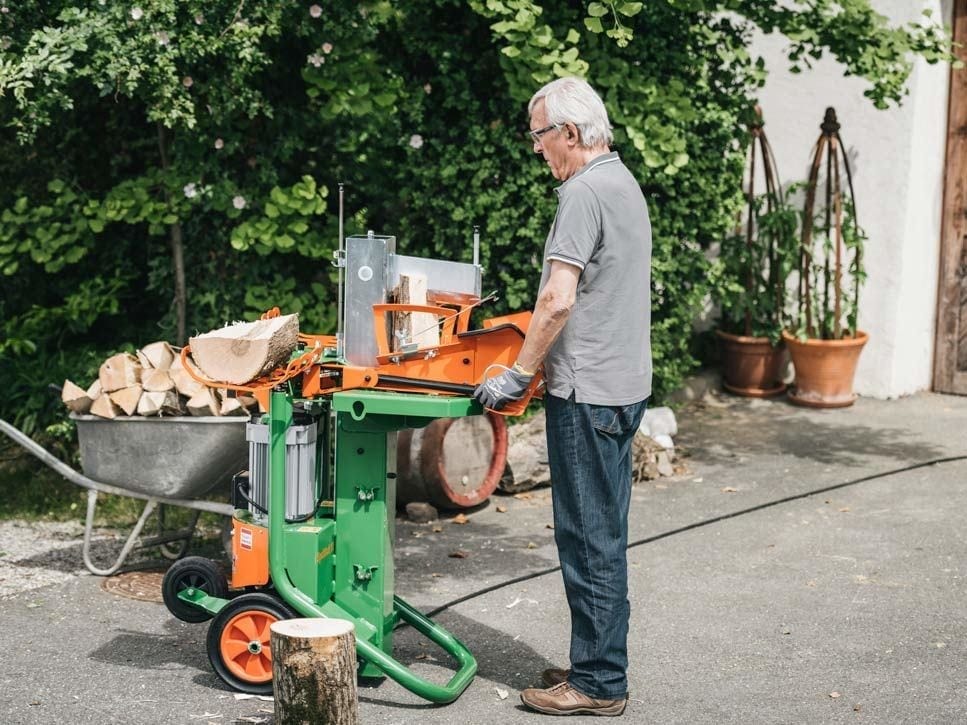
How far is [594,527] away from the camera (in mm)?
4301

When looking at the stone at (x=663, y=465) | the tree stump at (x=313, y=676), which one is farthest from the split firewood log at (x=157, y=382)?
the stone at (x=663, y=465)

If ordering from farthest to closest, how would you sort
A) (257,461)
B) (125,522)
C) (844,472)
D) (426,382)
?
(844,472) → (125,522) → (257,461) → (426,382)

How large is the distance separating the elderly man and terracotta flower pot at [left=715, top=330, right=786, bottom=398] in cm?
515

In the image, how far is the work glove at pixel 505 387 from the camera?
13.5 feet

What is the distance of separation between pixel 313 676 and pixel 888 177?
6.54m

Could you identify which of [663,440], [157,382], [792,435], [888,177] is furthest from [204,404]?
[888,177]

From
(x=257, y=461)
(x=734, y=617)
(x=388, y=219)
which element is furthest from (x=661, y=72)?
(x=257, y=461)

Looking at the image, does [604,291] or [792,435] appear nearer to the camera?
[604,291]

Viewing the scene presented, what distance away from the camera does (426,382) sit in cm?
429

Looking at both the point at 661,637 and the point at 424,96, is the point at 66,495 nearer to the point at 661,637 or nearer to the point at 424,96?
the point at 424,96

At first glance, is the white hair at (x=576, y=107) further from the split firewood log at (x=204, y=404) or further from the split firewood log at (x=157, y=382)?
the split firewood log at (x=157, y=382)

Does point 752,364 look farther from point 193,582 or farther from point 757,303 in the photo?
point 193,582

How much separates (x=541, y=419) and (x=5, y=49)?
3.30 m

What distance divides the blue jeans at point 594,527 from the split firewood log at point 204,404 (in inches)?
67.4
